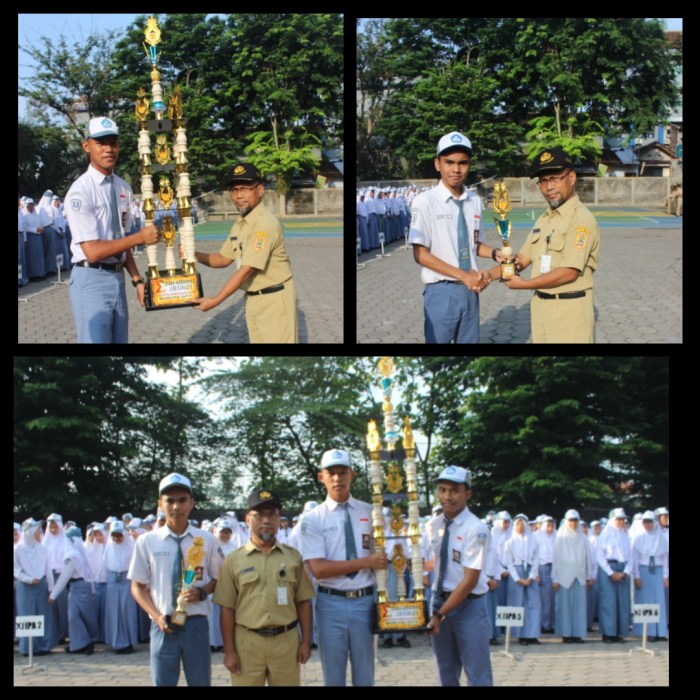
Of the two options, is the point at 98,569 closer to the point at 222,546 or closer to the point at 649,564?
the point at 222,546

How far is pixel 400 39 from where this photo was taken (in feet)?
25.6

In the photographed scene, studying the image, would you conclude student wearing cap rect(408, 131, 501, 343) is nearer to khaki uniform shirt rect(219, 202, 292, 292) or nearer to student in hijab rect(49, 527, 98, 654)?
khaki uniform shirt rect(219, 202, 292, 292)

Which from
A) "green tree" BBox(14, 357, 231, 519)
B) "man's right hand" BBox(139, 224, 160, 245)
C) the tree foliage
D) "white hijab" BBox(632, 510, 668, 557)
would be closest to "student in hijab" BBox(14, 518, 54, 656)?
"green tree" BBox(14, 357, 231, 519)

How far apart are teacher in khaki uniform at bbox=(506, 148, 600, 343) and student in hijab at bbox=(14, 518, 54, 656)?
17.4 ft

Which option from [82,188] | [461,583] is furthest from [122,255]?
[461,583]

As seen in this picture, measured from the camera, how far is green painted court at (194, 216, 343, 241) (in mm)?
7801

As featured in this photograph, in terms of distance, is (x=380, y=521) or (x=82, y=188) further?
(x=82, y=188)

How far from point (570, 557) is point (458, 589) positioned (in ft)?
15.7

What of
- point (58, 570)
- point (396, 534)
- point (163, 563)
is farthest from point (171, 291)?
point (58, 570)

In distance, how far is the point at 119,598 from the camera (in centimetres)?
1104

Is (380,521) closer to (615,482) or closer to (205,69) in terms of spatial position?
(205,69)

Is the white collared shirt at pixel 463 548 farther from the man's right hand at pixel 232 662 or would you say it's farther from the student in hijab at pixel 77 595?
the student in hijab at pixel 77 595

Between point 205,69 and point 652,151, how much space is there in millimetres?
2964

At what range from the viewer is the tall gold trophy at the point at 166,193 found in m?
7.38
